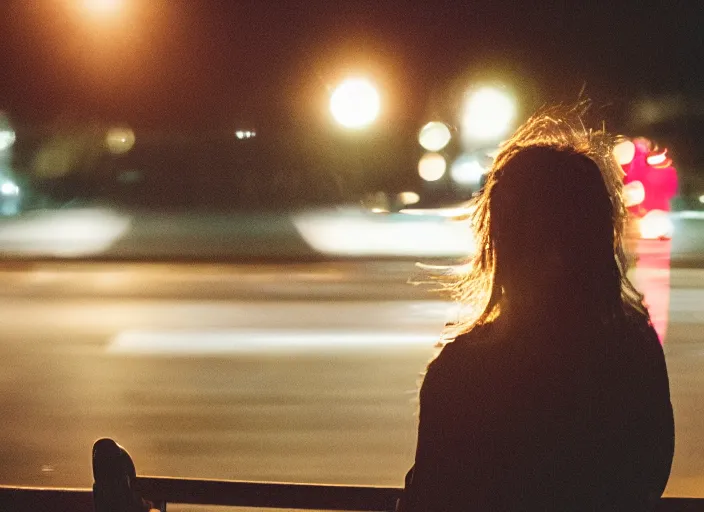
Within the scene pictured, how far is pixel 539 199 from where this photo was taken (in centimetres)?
182

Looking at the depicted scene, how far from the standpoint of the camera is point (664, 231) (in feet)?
38.9

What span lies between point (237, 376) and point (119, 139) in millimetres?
20975

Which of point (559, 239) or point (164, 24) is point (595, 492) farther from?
point (164, 24)

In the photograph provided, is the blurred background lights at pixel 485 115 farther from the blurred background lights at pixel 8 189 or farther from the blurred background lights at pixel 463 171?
the blurred background lights at pixel 8 189

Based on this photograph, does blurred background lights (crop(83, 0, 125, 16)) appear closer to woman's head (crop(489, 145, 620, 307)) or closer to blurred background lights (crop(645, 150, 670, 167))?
blurred background lights (crop(645, 150, 670, 167))

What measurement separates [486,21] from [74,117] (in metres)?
11.8

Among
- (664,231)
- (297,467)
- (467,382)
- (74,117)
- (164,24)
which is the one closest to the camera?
(467,382)

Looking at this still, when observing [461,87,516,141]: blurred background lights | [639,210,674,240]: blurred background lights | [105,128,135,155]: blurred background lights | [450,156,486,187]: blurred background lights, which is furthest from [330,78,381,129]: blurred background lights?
[105,128,135,155]: blurred background lights

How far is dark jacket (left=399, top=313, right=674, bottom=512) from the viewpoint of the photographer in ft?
5.81

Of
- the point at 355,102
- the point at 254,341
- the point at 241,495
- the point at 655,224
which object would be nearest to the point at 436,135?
the point at 355,102

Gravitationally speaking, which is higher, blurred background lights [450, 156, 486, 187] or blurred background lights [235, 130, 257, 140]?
blurred background lights [235, 130, 257, 140]

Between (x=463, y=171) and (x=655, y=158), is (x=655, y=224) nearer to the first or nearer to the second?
(x=655, y=158)

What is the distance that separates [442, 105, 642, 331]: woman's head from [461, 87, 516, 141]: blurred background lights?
12.6 metres

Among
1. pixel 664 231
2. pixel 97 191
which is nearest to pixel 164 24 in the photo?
pixel 97 191
